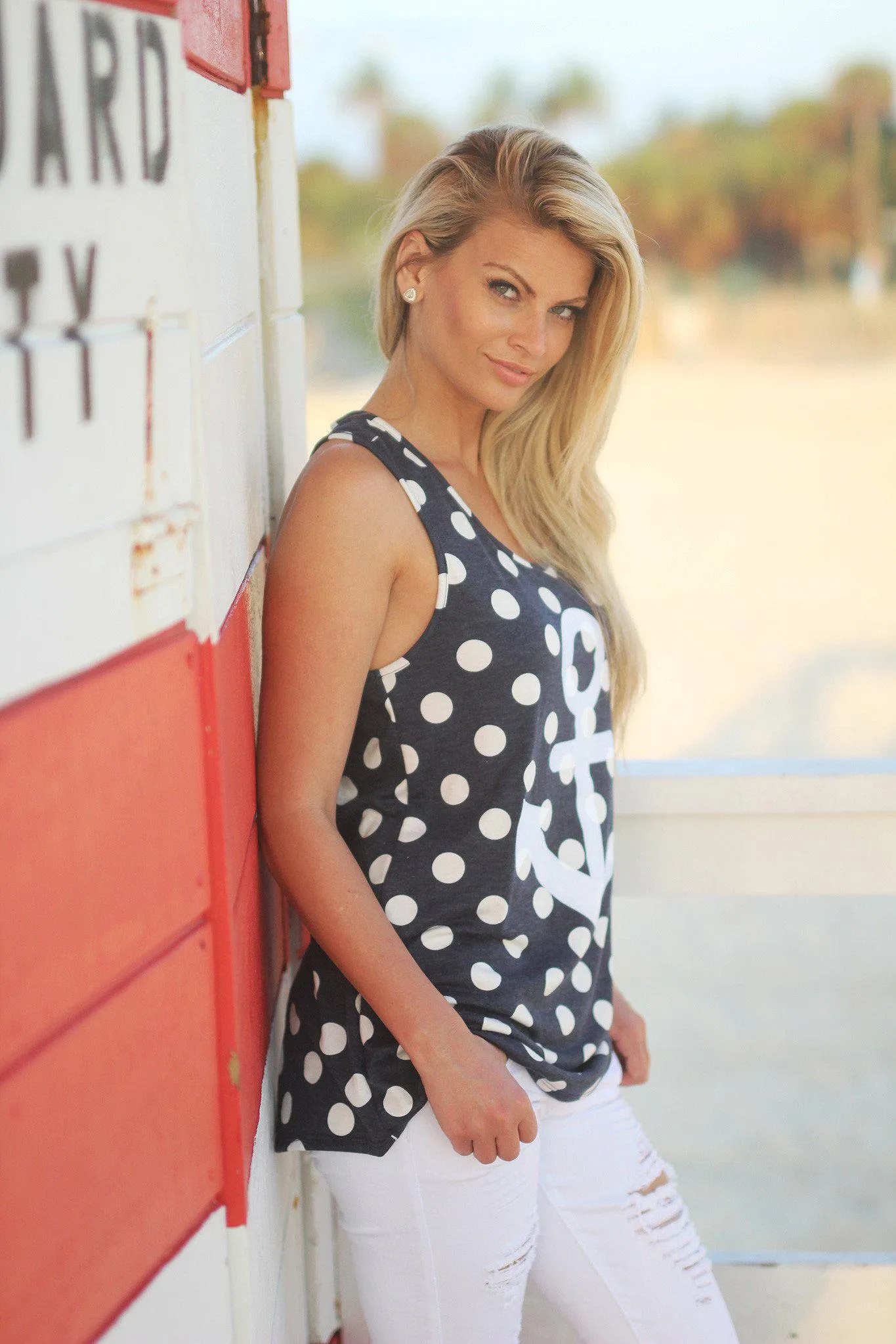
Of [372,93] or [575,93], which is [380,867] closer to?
[372,93]

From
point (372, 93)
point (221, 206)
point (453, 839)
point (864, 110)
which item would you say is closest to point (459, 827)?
point (453, 839)

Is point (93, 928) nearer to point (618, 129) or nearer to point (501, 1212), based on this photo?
point (501, 1212)

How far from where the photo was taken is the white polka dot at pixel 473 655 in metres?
1.54

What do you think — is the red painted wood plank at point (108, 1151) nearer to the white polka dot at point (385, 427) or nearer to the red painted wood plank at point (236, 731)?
the red painted wood plank at point (236, 731)

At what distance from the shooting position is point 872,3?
35906 millimetres

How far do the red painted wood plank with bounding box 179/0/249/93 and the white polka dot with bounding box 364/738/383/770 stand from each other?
2.36ft

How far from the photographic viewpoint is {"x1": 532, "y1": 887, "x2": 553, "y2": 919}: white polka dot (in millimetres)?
1616

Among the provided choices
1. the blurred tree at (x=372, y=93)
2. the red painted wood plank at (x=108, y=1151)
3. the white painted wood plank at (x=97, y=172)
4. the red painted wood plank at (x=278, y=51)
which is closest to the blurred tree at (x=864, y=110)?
the blurred tree at (x=372, y=93)

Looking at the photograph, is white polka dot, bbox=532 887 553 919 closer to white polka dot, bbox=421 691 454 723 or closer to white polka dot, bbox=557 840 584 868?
white polka dot, bbox=557 840 584 868

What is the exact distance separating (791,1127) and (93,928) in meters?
3.38

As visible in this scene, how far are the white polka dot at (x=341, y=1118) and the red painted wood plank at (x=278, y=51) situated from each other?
48.8 inches

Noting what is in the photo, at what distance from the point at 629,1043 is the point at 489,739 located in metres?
0.62

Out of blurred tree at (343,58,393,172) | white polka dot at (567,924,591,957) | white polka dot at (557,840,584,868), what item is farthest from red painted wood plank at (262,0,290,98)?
blurred tree at (343,58,393,172)

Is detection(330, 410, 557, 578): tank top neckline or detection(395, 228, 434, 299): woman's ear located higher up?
detection(395, 228, 434, 299): woman's ear
